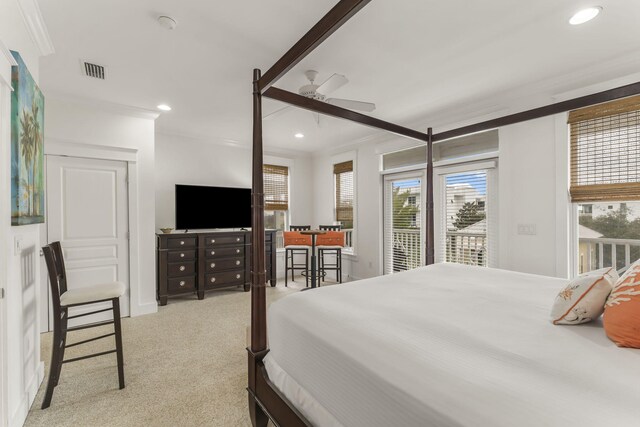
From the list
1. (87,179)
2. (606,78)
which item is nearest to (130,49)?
(87,179)

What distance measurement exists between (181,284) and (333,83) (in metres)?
3.33

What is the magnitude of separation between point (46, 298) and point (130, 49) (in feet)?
8.87

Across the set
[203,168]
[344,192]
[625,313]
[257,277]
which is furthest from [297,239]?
[625,313]

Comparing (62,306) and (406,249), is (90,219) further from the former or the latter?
(406,249)

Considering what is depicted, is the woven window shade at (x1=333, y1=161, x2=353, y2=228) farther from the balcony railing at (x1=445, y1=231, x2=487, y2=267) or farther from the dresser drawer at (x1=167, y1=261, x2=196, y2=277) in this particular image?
the dresser drawer at (x1=167, y1=261, x2=196, y2=277)

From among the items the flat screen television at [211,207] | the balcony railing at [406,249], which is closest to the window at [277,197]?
the flat screen television at [211,207]

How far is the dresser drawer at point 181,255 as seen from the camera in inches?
158

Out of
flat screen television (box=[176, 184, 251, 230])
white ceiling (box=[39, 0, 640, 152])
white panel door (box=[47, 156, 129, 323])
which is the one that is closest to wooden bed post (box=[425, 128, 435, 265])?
white ceiling (box=[39, 0, 640, 152])

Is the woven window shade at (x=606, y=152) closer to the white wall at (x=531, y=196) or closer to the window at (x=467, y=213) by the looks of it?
the white wall at (x=531, y=196)

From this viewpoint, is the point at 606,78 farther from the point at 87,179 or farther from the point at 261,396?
the point at 87,179

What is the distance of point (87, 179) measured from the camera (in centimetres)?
329

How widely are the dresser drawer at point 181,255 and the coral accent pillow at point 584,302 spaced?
4.05 meters

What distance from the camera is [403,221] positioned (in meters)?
4.51

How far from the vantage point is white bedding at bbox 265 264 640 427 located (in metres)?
0.73
